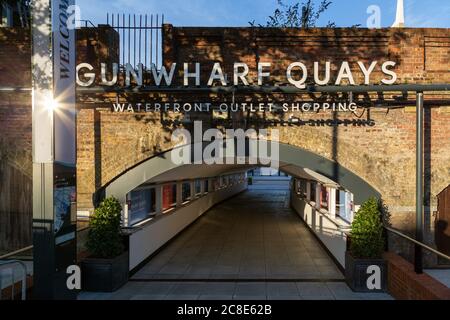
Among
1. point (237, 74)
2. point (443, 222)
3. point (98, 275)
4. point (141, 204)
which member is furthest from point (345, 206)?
point (98, 275)

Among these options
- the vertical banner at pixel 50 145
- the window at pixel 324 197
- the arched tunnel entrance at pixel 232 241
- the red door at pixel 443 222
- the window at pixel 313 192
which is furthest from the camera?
the window at pixel 313 192

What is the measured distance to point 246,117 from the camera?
8203mm

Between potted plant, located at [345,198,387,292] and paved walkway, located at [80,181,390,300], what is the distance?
0.24 metres

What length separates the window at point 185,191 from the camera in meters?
14.0

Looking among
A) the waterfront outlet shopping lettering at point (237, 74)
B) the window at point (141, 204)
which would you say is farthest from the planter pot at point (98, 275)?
the waterfront outlet shopping lettering at point (237, 74)

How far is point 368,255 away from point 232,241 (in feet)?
17.8

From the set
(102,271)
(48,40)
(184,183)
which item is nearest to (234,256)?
(102,271)

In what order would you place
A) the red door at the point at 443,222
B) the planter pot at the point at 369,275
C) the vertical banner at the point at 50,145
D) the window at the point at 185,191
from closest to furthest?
1. the vertical banner at the point at 50,145
2. the planter pot at the point at 369,275
3. the red door at the point at 443,222
4. the window at the point at 185,191

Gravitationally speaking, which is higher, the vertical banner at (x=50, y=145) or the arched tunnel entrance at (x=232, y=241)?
the vertical banner at (x=50, y=145)

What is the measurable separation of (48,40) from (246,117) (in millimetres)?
4329

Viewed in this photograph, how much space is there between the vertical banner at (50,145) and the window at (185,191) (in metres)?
8.26

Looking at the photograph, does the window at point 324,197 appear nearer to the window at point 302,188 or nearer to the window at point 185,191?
the window at point 302,188

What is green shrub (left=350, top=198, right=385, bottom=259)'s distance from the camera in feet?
23.4
